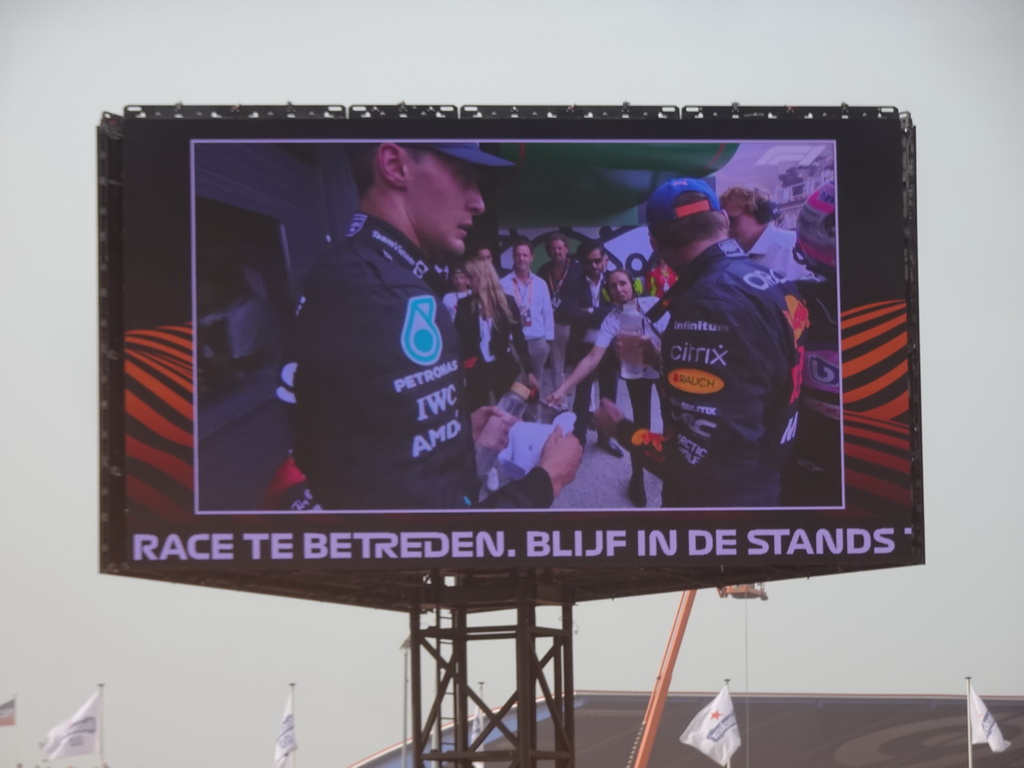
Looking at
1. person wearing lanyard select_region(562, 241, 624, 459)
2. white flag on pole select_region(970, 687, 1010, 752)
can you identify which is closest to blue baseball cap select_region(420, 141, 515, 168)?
person wearing lanyard select_region(562, 241, 624, 459)

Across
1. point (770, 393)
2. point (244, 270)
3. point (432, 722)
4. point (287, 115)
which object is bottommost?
point (432, 722)

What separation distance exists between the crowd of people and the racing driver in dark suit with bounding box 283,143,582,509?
2 cm

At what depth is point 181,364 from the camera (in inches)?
902

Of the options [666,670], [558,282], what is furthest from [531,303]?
[666,670]

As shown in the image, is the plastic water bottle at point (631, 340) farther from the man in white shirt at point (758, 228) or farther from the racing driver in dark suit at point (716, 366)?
the man in white shirt at point (758, 228)

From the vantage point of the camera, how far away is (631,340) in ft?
75.9

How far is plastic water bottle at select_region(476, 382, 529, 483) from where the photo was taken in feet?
74.9

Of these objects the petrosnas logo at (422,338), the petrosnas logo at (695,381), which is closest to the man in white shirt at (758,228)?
the petrosnas logo at (695,381)

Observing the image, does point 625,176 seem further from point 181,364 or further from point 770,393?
point 181,364

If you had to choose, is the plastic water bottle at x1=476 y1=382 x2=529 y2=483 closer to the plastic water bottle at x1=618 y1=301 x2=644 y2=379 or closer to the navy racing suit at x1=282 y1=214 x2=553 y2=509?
the navy racing suit at x1=282 y1=214 x2=553 y2=509

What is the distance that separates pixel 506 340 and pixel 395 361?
139cm

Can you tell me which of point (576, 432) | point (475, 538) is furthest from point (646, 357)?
point (475, 538)

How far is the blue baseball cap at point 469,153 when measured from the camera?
76.3ft

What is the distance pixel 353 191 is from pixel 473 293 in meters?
1.97
